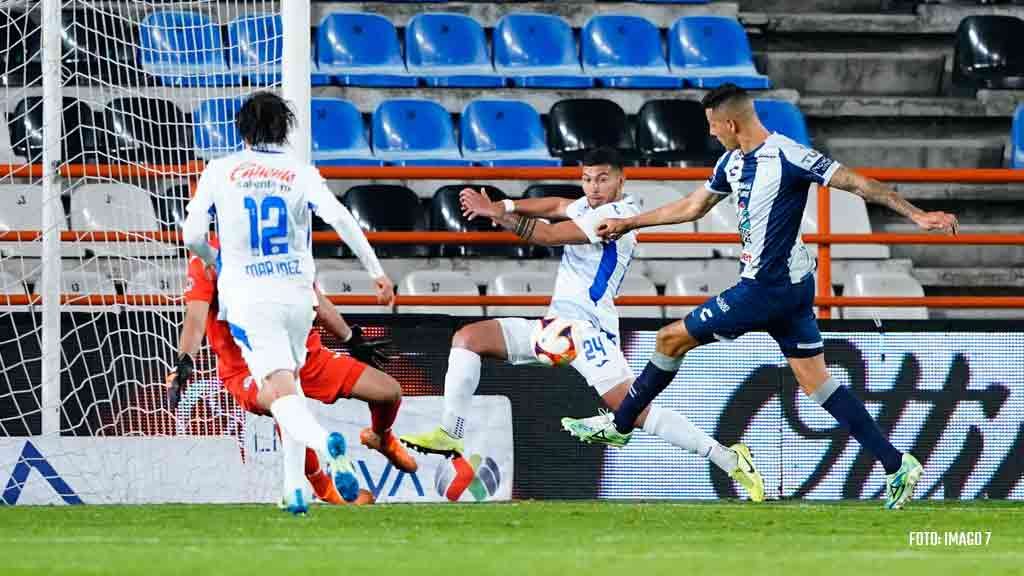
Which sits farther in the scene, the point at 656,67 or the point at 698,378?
the point at 656,67

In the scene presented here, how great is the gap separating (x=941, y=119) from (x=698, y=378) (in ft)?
23.7

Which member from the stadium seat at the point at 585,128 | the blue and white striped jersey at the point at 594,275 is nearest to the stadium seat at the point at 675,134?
the stadium seat at the point at 585,128

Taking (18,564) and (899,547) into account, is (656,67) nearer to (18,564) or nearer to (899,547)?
(899,547)

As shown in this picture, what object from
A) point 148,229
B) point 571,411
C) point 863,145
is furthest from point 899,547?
point 863,145

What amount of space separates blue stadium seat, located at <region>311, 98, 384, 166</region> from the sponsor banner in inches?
201

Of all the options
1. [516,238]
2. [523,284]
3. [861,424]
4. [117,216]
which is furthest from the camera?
[523,284]

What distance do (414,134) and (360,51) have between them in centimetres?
135

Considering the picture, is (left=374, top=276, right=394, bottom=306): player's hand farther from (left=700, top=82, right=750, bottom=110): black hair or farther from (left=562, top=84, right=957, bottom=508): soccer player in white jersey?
(left=700, top=82, right=750, bottom=110): black hair

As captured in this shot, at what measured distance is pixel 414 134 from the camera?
16297 millimetres

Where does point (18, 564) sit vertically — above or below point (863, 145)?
below

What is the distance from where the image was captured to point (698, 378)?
38.2 feet

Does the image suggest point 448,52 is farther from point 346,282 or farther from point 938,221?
point 938,221

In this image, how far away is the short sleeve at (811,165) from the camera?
9.50m

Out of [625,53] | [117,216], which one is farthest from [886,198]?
[625,53]
